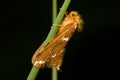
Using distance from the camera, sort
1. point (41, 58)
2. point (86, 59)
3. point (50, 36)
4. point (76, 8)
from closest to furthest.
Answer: point (50, 36) → point (41, 58) → point (76, 8) → point (86, 59)

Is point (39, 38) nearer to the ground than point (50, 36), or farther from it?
nearer to the ground

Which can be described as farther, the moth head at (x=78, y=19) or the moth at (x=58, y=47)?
the moth head at (x=78, y=19)

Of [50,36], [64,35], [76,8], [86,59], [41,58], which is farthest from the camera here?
[86,59]

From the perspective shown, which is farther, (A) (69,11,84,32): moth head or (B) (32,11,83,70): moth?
(A) (69,11,84,32): moth head

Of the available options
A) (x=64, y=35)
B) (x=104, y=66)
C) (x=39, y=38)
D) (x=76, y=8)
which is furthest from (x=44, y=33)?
(x=64, y=35)

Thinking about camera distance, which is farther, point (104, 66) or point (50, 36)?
point (104, 66)

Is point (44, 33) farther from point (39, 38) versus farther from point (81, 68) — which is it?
point (81, 68)

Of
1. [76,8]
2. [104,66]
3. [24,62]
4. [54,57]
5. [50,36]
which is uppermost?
[50,36]
